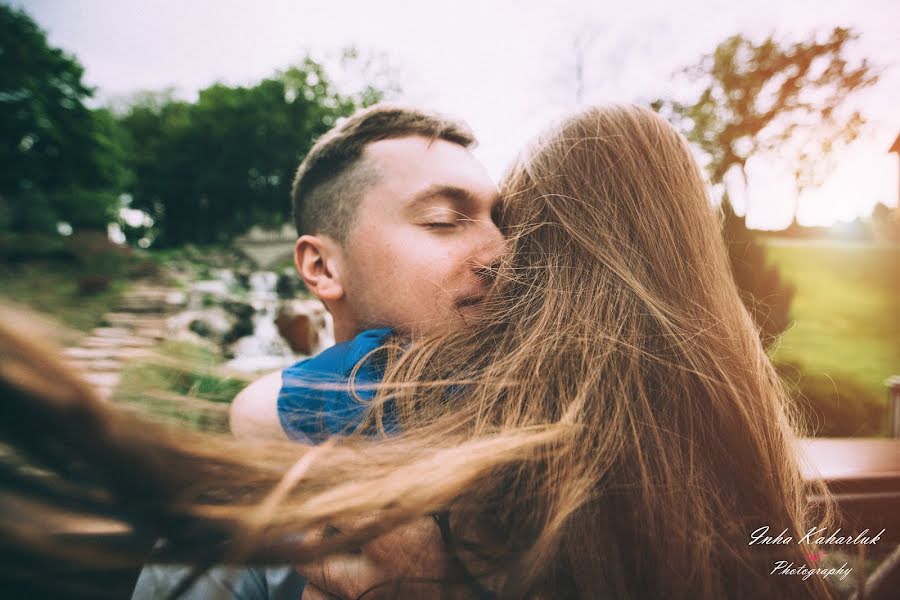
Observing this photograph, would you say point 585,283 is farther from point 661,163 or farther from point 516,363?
point 661,163

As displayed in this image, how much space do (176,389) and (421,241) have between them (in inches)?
32.1

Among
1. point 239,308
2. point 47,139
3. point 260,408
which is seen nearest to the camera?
point 260,408

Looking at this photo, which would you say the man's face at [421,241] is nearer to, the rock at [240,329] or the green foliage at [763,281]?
the green foliage at [763,281]

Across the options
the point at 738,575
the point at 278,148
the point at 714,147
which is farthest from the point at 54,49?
the point at 738,575

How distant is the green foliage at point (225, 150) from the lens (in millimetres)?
17562

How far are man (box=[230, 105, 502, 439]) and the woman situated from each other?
5.7 inches

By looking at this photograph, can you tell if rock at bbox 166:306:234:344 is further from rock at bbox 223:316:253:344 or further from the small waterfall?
the small waterfall

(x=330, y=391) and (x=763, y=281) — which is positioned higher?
(x=763, y=281)

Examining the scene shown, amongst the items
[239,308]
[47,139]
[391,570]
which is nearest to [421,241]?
[391,570]

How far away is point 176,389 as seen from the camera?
2.72 ft

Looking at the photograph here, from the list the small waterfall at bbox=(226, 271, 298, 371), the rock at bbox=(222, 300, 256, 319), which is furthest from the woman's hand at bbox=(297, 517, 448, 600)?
the rock at bbox=(222, 300, 256, 319)

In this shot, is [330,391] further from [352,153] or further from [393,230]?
[352,153]

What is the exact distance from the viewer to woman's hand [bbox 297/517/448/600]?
30.1 inches

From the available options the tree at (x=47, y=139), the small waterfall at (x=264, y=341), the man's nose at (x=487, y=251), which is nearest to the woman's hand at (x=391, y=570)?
the man's nose at (x=487, y=251)
